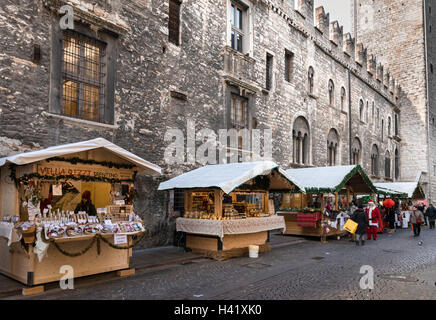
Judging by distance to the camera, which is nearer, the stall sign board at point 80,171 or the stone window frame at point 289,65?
the stall sign board at point 80,171

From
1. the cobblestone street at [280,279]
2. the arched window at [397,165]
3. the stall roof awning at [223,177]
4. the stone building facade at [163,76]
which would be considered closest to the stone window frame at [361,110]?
the stone building facade at [163,76]

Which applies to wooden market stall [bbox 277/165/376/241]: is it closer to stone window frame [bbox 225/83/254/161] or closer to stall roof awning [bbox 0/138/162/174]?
stone window frame [bbox 225/83/254/161]

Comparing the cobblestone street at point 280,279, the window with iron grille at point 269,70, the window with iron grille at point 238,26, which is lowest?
the cobblestone street at point 280,279

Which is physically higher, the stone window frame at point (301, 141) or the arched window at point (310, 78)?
the arched window at point (310, 78)

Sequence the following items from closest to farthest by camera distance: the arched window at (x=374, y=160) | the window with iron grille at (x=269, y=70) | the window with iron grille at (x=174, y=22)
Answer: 1. the window with iron grille at (x=174, y=22)
2. the window with iron grille at (x=269, y=70)
3. the arched window at (x=374, y=160)

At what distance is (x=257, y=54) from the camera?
16391 millimetres

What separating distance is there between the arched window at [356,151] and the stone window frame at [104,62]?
65.4 feet

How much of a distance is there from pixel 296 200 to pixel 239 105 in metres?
4.86

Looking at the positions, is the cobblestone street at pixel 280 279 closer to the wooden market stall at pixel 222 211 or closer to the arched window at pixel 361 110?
the wooden market stall at pixel 222 211

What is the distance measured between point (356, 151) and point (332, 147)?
4.17m

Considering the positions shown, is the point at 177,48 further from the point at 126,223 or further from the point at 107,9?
the point at 126,223

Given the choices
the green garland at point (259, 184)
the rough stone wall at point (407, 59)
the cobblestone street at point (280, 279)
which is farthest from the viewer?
the rough stone wall at point (407, 59)

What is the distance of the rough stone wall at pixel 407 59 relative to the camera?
33469 mm

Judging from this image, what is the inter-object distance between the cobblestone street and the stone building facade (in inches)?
140
